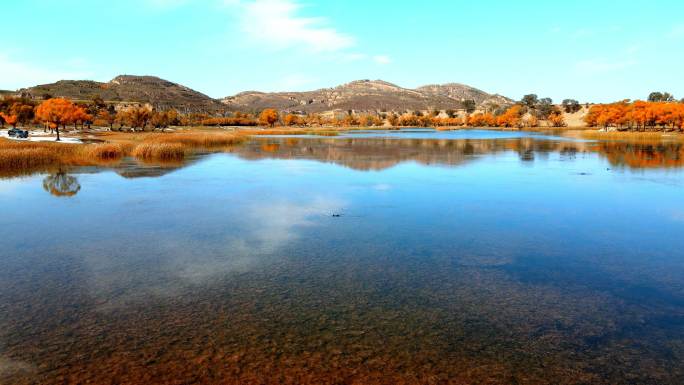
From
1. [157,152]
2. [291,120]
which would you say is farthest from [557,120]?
[157,152]

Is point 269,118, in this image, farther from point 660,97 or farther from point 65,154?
point 660,97

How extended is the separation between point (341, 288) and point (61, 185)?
929 inches

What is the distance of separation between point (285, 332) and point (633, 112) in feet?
397

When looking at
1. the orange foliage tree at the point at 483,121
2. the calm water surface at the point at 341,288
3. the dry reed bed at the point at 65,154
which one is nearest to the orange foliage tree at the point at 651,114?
the orange foliage tree at the point at 483,121

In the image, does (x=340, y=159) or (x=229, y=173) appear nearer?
(x=229, y=173)

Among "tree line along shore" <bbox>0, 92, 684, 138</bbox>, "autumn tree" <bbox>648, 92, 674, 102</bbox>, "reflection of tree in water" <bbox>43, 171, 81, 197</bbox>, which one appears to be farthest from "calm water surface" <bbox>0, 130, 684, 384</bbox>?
"autumn tree" <bbox>648, 92, 674, 102</bbox>

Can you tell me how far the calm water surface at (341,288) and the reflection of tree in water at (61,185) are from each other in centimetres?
113

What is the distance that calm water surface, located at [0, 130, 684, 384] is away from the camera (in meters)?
7.48

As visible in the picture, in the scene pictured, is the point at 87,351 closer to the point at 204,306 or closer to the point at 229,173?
the point at 204,306

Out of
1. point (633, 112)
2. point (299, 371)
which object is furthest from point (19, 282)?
point (633, 112)

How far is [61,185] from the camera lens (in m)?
27.2

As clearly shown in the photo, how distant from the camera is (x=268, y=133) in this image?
10931cm

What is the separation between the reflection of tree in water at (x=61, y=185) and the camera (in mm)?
24828

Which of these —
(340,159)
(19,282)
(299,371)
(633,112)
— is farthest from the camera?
(633,112)
